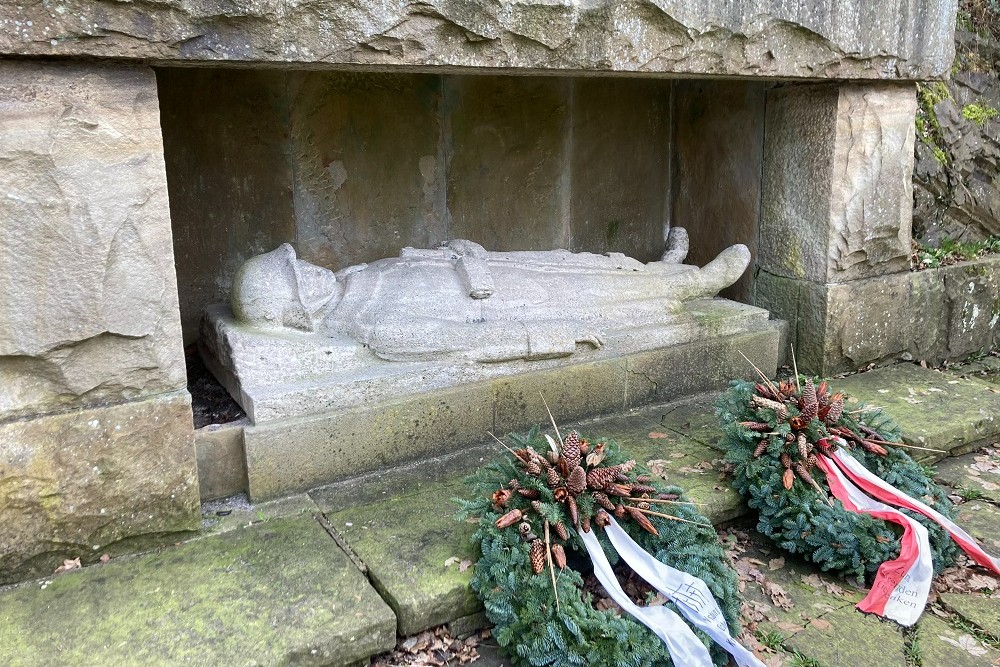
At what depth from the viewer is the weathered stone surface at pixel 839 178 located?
436 cm

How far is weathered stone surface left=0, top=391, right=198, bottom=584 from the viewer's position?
8.50 ft

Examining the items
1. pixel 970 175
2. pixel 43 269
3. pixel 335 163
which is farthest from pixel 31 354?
pixel 970 175

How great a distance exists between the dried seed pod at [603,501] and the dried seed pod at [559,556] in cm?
24

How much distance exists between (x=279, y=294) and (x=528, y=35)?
1568mm

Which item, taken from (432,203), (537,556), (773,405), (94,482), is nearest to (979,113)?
(773,405)

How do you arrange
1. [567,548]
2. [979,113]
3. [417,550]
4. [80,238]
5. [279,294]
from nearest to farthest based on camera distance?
[80,238]
[567,548]
[417,550]
[279,294]
[979,113]

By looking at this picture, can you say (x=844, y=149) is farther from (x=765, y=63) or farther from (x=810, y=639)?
(x=810, y=639)

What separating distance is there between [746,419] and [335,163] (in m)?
2.60

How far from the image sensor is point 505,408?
3.76 m

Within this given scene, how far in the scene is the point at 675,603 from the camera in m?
2.60

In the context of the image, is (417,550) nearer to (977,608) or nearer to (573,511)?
(573,511)

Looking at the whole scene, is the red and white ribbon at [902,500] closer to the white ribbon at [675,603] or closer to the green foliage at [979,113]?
the white ribbon at [675,603]

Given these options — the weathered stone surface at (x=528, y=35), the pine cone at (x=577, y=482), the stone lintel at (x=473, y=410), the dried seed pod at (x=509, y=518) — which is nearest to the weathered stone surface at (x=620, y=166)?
the stone lintel at (x=473, y=410)

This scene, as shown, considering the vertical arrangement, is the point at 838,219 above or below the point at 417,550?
above
